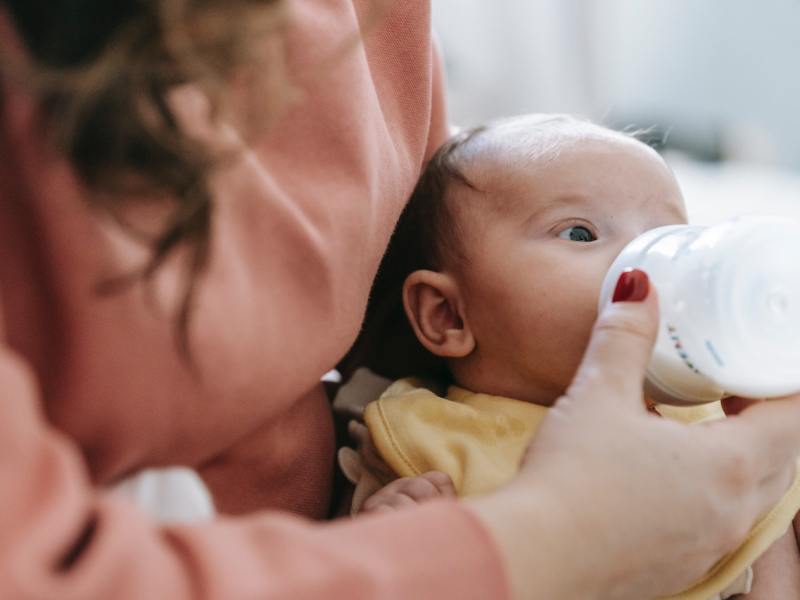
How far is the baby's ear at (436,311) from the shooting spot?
3.20ft

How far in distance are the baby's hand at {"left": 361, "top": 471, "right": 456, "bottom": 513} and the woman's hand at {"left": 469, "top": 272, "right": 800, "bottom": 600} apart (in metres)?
0.19

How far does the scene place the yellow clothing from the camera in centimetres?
81

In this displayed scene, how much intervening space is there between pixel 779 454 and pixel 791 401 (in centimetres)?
5

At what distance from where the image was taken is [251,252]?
66 cm

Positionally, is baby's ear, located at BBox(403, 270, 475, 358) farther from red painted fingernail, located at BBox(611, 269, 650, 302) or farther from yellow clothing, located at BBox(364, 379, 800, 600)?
red painted fingernail, located at BBox(611, 269, 650, 302)

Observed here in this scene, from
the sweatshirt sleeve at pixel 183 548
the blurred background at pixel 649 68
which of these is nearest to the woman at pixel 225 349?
the sweatshirt sleeve at pixel 183 548

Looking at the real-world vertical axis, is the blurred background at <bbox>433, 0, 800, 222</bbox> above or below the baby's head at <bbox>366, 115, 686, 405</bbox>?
below

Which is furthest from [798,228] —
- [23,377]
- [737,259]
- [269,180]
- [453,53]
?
[453,53]

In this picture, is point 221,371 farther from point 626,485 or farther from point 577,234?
point 577,234

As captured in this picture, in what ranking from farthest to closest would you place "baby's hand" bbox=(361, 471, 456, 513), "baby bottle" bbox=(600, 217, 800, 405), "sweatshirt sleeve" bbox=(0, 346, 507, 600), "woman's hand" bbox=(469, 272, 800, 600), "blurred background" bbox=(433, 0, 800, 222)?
1. "blurred background" bbox=(433, 0, 800, 222)
2. "baby's hand" bbox=(361, 471, 456, 513)
3. "baby bottle" bbox=(600, 217, 800, 405)
4. "woman's hand" bbox=(469, 272, 800, 600)
5. "sweatshirt sleeve" bbox=(0, 346, 507, 600)

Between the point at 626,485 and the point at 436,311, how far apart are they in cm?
41

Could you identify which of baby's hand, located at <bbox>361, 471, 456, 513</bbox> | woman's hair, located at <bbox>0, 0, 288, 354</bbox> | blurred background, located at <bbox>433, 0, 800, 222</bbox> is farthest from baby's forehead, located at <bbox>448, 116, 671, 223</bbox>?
blurred background, located at <bbox>433, 0, 800, 222</bbox>

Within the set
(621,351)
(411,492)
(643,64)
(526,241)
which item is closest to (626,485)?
(621,351)

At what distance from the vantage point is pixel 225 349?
2.03ft
